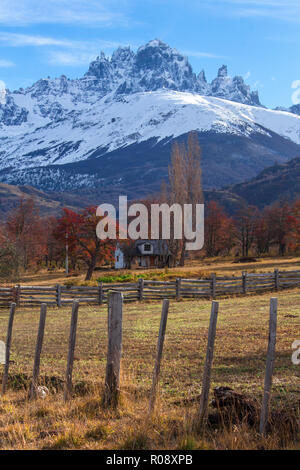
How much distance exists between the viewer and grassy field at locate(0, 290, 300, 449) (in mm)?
5609

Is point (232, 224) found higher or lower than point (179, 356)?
higher

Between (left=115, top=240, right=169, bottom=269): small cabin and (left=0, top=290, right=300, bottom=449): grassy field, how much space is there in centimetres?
5664

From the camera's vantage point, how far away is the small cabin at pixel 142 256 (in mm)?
74562

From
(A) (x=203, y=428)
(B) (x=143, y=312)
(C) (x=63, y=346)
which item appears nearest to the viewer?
(A) (x=203, y=428)

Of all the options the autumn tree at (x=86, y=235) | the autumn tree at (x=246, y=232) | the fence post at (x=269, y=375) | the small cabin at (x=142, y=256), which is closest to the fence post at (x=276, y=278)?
the autumn tree at (x=86, y=235)

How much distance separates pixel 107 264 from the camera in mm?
76312

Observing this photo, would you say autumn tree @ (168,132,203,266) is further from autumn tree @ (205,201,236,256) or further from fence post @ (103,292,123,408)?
fence post @ (103,292,123,408)

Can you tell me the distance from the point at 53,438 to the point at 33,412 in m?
1.27

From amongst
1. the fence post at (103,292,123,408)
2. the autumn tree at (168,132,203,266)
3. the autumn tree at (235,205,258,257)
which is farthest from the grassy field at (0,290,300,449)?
the autumn tree at (235,205,258,257)

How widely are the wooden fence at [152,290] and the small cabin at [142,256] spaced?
40462 mm

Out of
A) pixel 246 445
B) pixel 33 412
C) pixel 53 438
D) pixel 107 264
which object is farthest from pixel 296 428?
pixel 107 264

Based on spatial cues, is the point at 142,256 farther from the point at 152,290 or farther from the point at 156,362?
the point at 156,362

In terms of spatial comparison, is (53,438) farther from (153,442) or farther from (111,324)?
(111,324)

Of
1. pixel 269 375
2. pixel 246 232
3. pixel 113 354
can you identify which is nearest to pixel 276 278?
pixel 113 354
